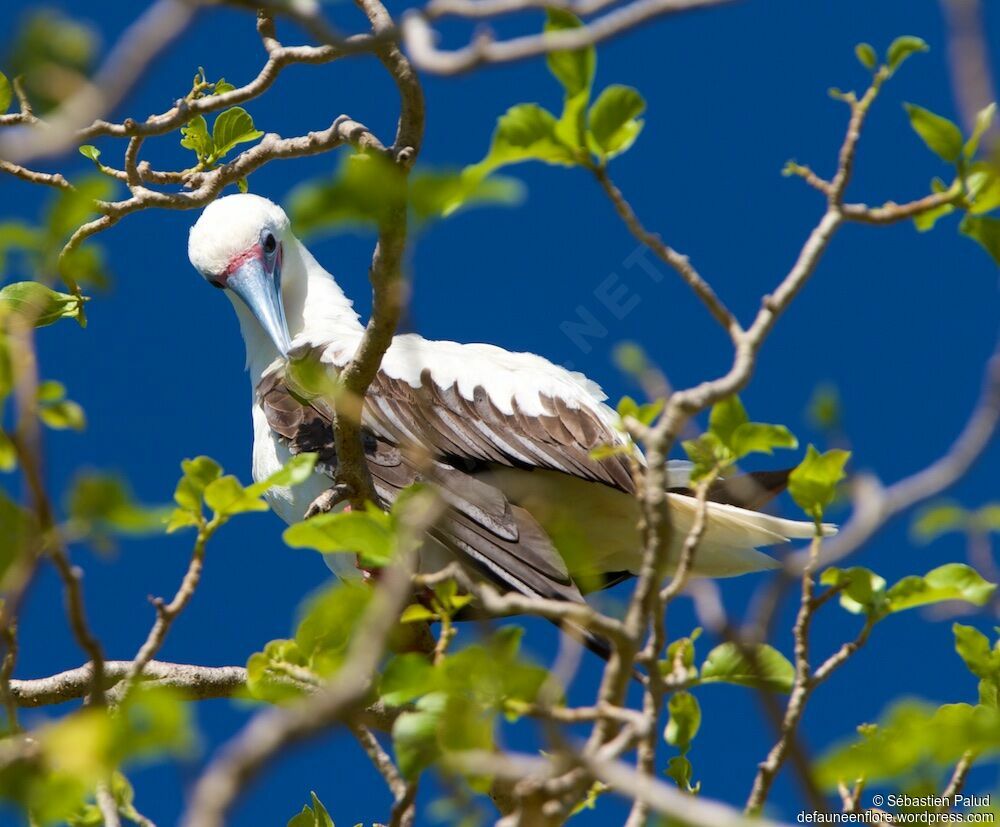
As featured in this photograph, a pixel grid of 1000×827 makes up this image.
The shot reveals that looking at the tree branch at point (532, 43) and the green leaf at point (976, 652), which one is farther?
the green leaf at point (976, 652)

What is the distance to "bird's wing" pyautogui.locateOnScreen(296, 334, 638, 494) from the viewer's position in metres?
4.62

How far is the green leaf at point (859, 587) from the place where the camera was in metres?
2.61

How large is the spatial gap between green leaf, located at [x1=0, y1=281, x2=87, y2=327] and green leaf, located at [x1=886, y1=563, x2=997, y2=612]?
191 centimetres

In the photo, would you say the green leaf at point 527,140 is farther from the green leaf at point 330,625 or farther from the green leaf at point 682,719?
the green leaf at point 682,719

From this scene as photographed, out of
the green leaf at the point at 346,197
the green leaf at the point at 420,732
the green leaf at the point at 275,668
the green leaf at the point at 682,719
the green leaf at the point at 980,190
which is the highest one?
the green leaf at the point at 346,197

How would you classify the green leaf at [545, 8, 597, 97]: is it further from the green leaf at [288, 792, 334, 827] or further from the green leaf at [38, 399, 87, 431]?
the green leaf at [288, 792, 334, 827]

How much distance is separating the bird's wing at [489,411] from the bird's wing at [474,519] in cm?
10

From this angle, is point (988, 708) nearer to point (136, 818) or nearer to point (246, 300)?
point (136, 818)

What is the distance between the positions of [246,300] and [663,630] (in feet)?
10.9

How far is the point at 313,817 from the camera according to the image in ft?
11.8

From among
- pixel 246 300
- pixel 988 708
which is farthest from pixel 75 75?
pixel 246 300

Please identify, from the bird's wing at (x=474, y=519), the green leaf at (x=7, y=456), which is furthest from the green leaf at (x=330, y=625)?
the bird's wing at (x=474, y=519)

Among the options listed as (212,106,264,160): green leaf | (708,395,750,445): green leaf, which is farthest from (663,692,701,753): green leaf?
(212,106,264,160): green leaf

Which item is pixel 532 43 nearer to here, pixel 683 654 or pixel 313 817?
pixel 683 654
